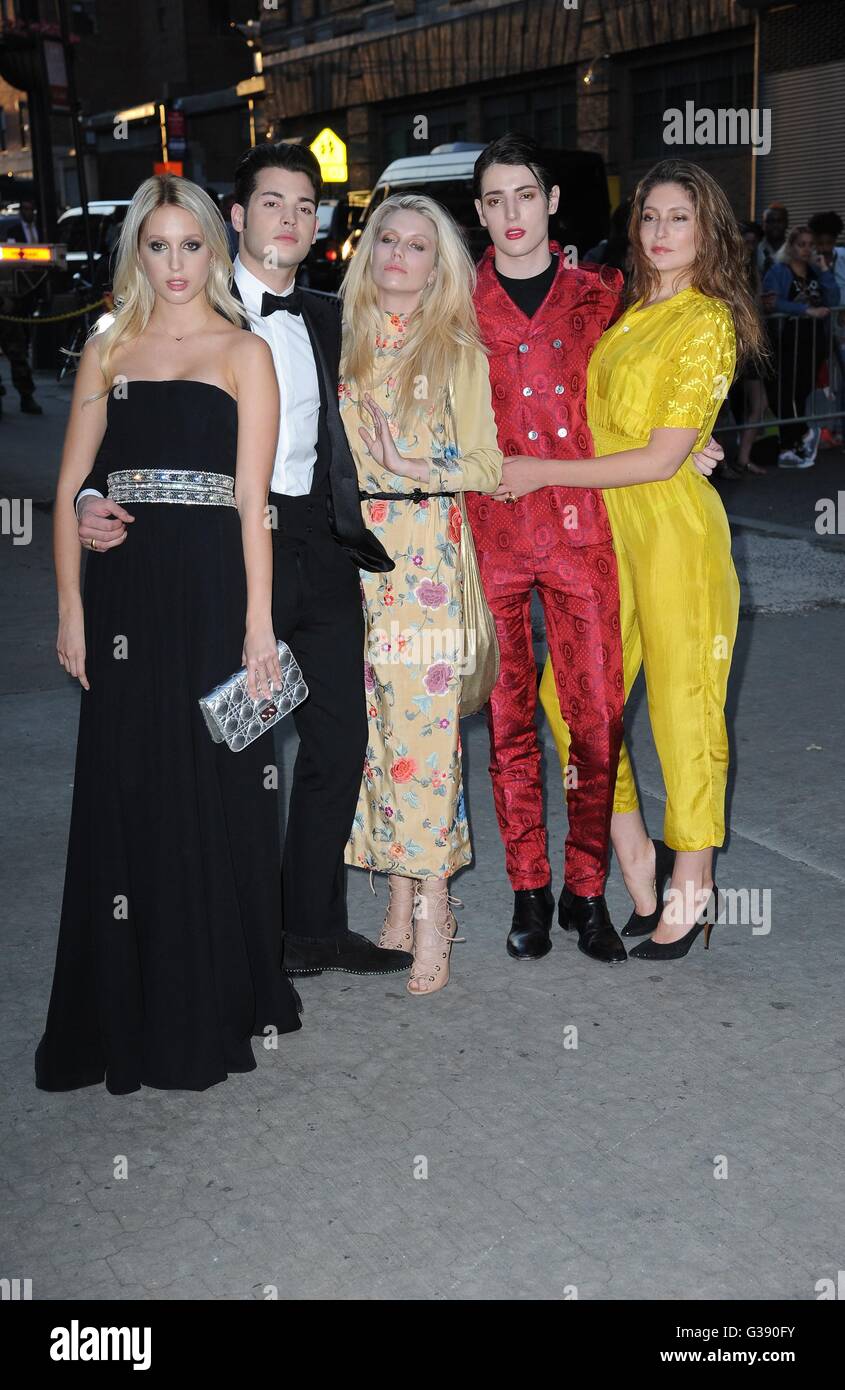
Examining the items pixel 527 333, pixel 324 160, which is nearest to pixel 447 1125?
pixel 527 333

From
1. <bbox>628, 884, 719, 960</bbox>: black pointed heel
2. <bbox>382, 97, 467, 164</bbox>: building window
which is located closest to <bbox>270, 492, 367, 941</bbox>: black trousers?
<bbox>628, 884, 719, 960</bbox>: black pointed heel

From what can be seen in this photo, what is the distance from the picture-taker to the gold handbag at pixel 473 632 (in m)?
3.61

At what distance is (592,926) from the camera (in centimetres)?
396

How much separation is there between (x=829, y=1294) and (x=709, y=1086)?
2.30 feet

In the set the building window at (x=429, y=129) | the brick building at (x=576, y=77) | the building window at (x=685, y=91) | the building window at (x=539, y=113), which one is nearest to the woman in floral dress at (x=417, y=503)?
the brick building at (x=576, y=77)

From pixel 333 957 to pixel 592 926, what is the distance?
0.71m

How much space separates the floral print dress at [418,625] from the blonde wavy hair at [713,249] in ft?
1.90

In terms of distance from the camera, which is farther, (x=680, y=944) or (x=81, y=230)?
(x=81, y=230)

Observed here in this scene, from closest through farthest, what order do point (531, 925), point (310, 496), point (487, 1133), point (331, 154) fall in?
1. point (487, 1133)
2. point (310, 496)
3. point (531, 925)
4. point (331, 154)

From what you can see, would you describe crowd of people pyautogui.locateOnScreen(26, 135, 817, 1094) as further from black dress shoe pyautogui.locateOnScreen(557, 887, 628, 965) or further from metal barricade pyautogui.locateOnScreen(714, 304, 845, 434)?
metal barricade pyautogui.locateOnScreen(714, 304, 845, 434)

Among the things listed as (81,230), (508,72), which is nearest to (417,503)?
(81,230)

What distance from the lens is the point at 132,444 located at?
10.3ft

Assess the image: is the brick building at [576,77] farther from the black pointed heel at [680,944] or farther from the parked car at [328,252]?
the black pointed heel at [680,944]

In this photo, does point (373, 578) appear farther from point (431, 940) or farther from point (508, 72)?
point (508, 72)
